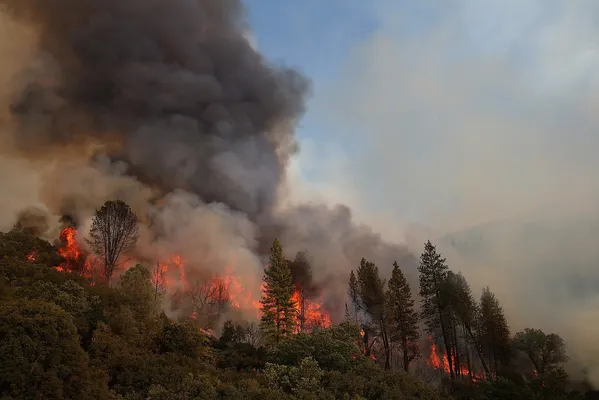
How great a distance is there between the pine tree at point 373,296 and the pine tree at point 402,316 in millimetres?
874

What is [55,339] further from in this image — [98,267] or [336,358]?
[98,267]

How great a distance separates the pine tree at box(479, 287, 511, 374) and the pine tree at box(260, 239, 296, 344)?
64.5 ft

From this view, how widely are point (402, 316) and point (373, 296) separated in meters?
3.99

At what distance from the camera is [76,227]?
5312cm

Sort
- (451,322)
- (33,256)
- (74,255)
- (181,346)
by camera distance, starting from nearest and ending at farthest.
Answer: (181,346) → (33,256) → (451,322) → (74,255)

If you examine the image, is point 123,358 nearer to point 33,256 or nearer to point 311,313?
point 33,256

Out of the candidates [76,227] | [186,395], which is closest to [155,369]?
[186,395]

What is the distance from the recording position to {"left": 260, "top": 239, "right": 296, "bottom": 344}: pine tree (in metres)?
42.5

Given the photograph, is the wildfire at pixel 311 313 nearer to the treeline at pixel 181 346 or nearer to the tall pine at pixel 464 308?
the treeline at pixel 181 346

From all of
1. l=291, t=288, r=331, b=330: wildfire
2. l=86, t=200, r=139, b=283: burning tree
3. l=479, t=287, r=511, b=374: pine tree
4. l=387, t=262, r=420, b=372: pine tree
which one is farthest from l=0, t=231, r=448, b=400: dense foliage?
l=291, t=288, r=331, b=330: wildfire

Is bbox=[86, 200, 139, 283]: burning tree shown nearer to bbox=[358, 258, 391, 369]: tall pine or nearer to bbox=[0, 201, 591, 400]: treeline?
bbox=[0, 201, 591, 400]: treeline

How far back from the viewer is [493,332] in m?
40.5

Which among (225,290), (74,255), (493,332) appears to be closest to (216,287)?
(225,290)

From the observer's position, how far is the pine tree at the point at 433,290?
3862 cm
